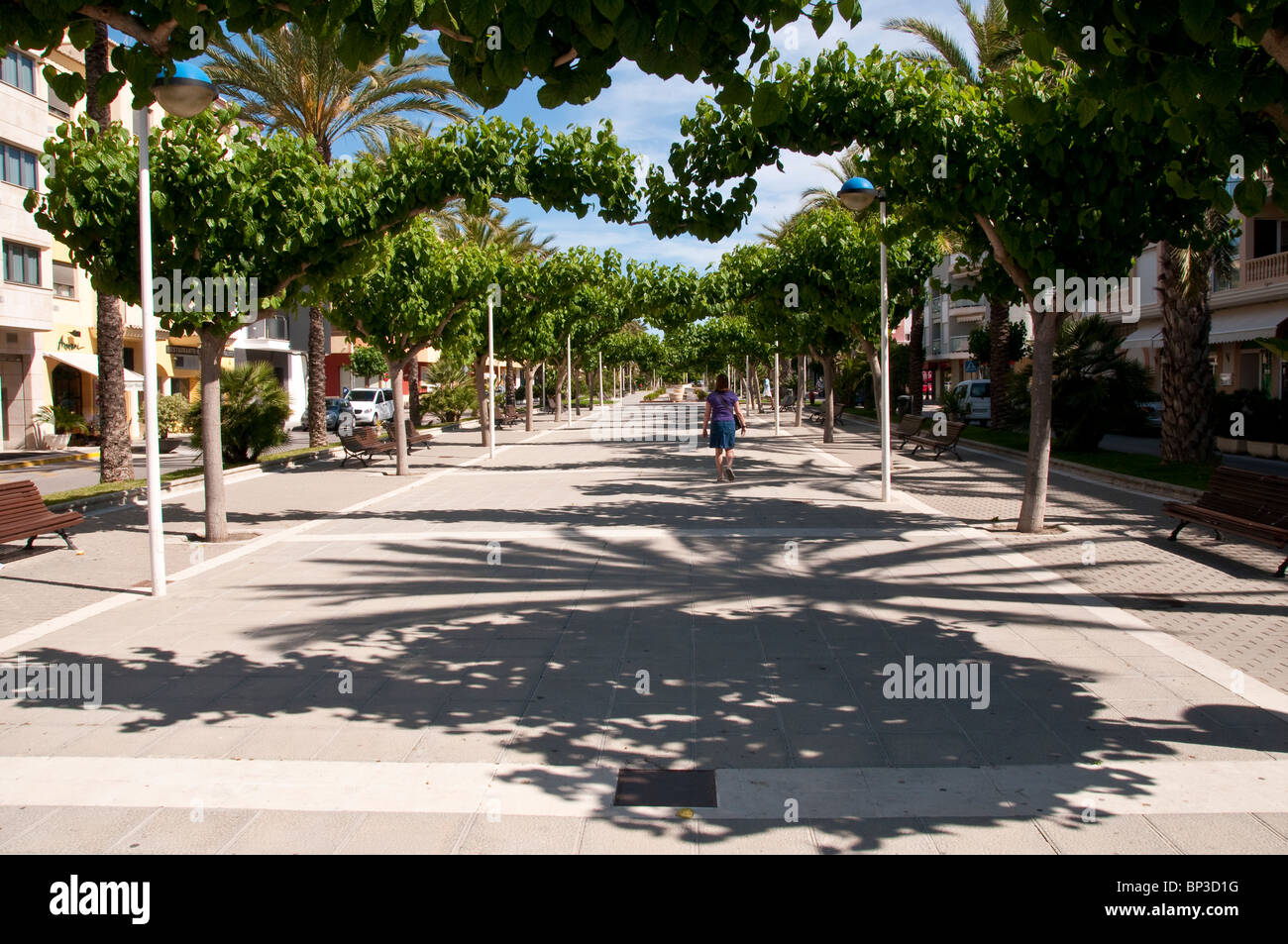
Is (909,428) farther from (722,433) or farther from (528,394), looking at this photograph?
(528,394)

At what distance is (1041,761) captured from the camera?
454cm

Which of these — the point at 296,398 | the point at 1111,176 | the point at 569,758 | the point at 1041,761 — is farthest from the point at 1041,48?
→ the point at 296,398

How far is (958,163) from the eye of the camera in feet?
33.5

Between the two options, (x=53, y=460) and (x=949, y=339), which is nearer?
(x=53, y=460)

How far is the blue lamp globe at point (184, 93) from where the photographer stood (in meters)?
7.55

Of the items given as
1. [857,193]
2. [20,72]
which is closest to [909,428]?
[857,193]

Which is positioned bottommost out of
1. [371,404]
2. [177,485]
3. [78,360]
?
[177,485]

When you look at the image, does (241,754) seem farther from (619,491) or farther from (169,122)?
(619,491)

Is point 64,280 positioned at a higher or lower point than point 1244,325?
higher

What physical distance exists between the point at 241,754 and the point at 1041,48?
4928mm

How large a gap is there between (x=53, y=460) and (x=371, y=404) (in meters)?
17.0

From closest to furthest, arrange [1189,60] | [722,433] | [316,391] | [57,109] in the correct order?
[1189,60], [722,433], [316,391], [57,109]

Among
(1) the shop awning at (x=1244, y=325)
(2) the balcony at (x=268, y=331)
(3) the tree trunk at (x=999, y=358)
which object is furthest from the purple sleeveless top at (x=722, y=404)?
(2) the balcony at (x=268, y=331)

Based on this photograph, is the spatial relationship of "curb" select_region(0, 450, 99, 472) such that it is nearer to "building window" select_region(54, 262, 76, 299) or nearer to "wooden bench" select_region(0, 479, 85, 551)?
"building window" select_region(54, 262, 76, 299)
